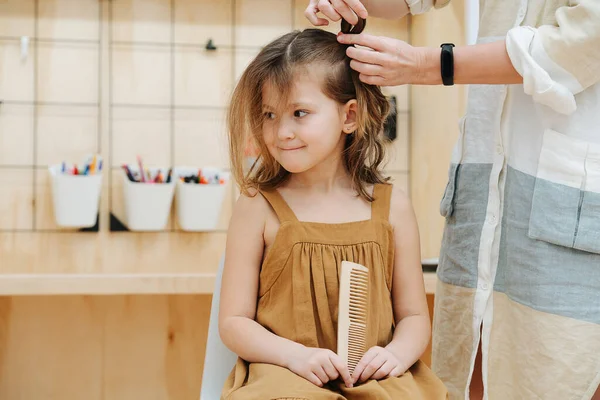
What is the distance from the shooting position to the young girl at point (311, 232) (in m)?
1.13

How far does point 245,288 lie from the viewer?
3.84ft

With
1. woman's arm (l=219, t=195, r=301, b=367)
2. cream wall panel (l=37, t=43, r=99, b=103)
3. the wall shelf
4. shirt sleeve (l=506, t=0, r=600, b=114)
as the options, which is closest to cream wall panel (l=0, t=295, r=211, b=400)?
the wall shelf

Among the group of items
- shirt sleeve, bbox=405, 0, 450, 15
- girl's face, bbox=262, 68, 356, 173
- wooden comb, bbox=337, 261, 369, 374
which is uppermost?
shirt sleeve, bbox=405, 0, 450, 15

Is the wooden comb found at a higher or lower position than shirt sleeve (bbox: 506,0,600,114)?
lower

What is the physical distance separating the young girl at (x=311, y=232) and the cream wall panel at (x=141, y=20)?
4.32ft

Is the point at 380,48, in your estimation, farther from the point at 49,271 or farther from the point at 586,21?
the point at 49,271

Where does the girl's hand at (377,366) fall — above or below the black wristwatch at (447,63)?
below

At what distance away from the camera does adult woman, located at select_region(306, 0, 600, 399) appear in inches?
41.6

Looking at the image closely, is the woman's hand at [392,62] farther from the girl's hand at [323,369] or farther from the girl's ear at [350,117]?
the girl's hand at [323,369]

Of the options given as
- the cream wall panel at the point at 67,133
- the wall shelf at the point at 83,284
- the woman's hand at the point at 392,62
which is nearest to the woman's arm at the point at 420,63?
the woman's hand at the point at 392,62

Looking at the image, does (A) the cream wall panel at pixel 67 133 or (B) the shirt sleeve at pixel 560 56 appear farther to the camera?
(A) the cream wall panel at pixel 67 133

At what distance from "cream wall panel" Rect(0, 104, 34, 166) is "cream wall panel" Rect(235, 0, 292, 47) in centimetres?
74

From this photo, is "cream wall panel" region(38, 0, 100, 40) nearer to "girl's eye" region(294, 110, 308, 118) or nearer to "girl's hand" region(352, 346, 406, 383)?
"girl's eye" region(294, 110, 308, 118)

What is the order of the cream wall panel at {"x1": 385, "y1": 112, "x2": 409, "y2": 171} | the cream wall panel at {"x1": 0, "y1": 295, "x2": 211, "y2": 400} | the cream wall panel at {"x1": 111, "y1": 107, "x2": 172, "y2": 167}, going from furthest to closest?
the cream wall panel at {"x1": 385, "y1": 112, "x2": 409, "y2": 171} → the cream wall panel at {"x1": 111, "y1": 107, "x2": 172, "y2": 167} → the cream wall panel at {"x1": 0, "y1": 295, "x2": 211, "y2": 400}
